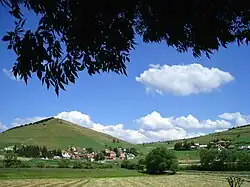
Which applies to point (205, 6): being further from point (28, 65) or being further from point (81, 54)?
point (28, 65)

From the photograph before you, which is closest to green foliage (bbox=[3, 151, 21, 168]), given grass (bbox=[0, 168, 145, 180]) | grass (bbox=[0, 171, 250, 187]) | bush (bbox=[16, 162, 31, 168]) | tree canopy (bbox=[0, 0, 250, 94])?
bush (bbox=[16, 162, 31, 168])

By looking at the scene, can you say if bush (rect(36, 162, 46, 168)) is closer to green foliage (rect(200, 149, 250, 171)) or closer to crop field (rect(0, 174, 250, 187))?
green foliage (rect(200, 149, 250, 171))

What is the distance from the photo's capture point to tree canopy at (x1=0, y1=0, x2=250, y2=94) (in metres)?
5.72

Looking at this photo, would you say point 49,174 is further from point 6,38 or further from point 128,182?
point 6,38

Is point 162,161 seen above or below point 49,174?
above

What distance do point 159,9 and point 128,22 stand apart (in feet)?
1.78

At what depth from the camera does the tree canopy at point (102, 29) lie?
572cm

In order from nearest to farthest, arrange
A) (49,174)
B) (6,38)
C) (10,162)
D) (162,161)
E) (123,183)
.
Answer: (6,38), (123,183), (49,174), (162,161), (10,162)

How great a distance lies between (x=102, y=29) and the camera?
5.99m

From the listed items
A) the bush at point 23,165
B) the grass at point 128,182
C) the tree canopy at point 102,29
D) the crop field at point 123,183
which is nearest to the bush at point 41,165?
the bush at point 23,165

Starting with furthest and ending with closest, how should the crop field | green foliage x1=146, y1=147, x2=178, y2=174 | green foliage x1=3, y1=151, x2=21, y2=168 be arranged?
green foliage x1=3, y1=151, x2=21, y2=168 → green foliage x1=146, y1=147, x2=178, y2=174 → the crop field

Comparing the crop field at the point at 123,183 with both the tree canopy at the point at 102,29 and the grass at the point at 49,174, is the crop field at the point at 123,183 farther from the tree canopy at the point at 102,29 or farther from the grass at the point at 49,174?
the tree canopy at the point at 102,29

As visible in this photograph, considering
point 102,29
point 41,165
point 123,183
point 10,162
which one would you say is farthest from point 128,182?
point 102,29

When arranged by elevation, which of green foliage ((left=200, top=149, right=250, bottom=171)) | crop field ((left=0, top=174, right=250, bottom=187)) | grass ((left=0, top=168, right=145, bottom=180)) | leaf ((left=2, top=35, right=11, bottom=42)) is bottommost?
crop field ((left=0, top=174, right=250, bottom=187))
